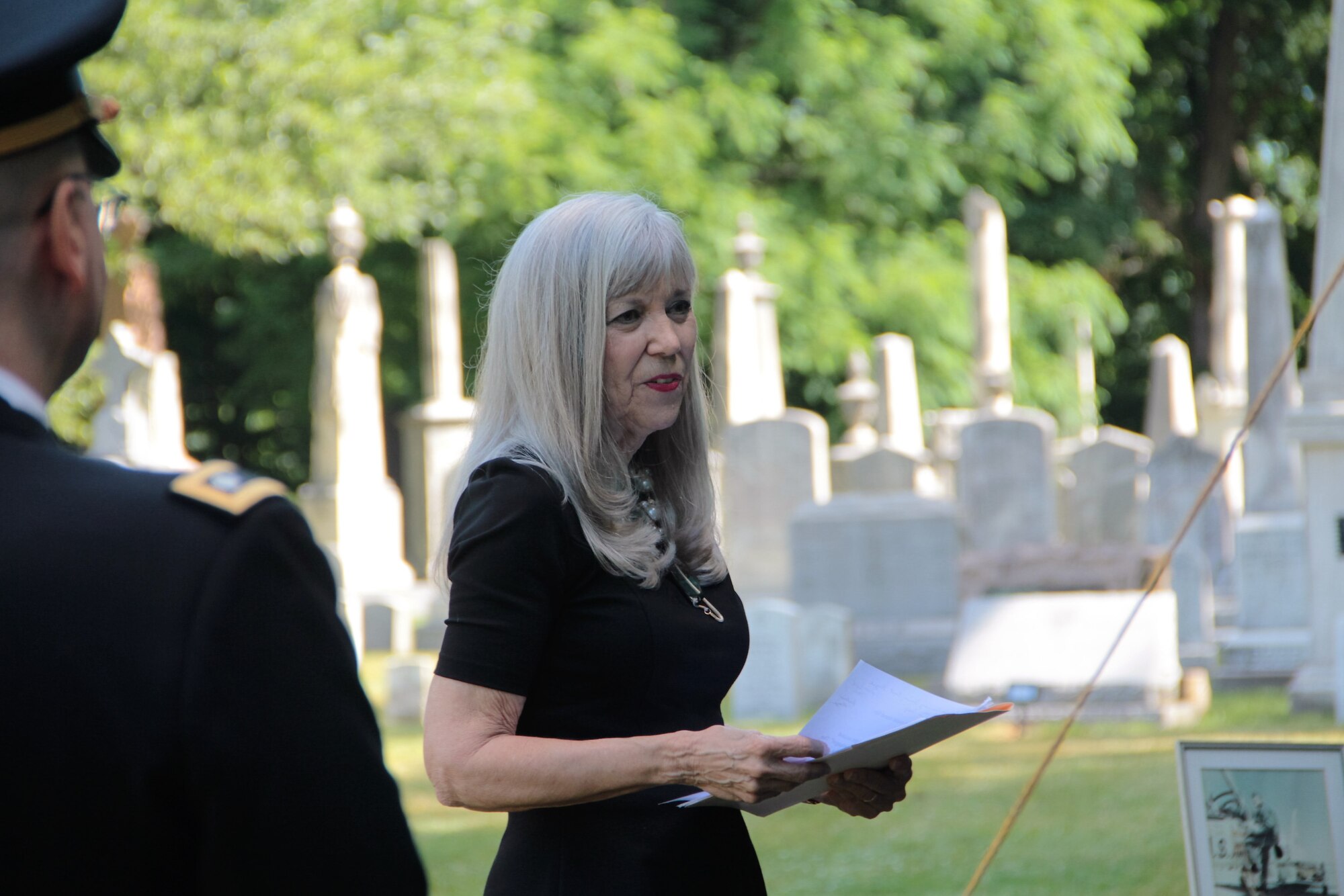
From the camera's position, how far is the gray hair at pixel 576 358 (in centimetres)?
222

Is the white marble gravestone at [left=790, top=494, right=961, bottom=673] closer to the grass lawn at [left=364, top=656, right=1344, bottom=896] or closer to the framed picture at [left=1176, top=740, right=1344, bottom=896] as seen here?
the grass lawn at [left=364, top=656, right=1344, bottom=896]

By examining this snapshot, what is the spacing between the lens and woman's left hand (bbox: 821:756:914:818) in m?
2.30

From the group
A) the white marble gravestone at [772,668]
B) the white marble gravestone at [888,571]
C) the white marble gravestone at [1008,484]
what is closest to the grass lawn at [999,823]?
the white marble gravestone at [772,668]

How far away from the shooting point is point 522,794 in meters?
2.06

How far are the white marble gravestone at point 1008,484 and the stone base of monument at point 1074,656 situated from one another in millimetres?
2561

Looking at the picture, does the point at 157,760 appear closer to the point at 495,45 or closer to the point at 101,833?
the point at 101,833

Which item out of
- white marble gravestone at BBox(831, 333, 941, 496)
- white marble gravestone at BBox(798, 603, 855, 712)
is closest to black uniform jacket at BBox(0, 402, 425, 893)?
white marble gravestone at BBox(798, 603, 855, 712)

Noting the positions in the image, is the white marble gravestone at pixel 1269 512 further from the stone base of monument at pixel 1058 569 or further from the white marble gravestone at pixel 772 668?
the white marble gravestone at pixel 772 668

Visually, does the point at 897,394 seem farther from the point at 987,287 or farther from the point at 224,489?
the point at 224,489

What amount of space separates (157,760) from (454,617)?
1091 mm

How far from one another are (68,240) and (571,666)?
120 cm

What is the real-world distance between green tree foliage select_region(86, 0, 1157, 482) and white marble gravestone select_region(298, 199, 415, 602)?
1.62 meters

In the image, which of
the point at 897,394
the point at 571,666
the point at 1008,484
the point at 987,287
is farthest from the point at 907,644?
the point at 571,666

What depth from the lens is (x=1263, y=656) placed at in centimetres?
1113
